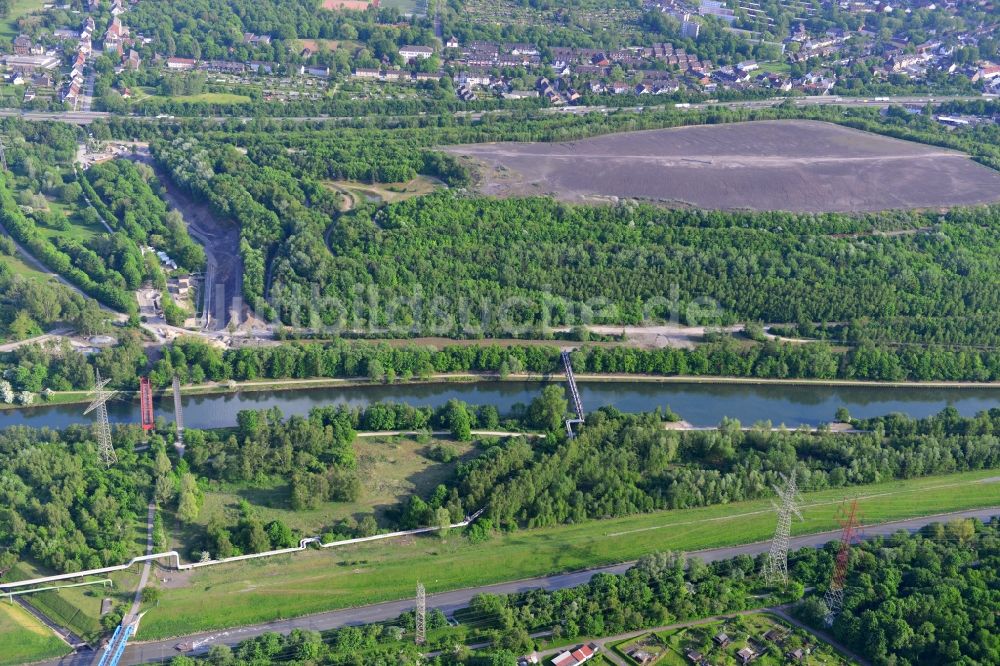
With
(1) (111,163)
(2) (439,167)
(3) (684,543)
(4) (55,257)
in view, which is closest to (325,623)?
(3) (684,543)

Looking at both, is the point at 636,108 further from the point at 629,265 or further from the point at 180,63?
the point at 180,63

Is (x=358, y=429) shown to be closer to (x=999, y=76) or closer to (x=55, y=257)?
(x=55, y=257)

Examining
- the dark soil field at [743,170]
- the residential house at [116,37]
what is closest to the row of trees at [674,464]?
the dark soil field at [743,170]

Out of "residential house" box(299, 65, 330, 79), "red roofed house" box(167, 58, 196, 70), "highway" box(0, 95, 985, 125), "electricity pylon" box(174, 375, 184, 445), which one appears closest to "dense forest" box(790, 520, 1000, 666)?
"electricity pylon" box(174, 375, 184, 445)

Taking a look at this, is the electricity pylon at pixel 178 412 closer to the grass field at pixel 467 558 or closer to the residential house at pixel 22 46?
the grass field at pixel 467 558

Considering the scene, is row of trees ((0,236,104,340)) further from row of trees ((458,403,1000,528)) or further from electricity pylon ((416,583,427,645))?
electricity pylon ((416,583,427,645))

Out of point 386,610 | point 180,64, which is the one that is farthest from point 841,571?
point 180,64
